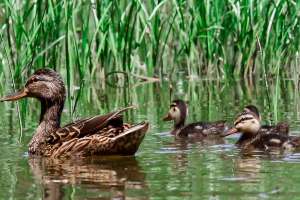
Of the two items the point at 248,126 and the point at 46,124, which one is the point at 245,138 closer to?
the point at 248,126

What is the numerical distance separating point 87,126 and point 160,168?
3.82 feet

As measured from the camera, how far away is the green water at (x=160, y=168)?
6.49m

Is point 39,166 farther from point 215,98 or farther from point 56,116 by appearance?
point 215,98

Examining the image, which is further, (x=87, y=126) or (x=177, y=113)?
(x=177, y=113)

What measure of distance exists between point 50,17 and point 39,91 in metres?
2.65

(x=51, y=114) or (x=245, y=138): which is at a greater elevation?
(x=51, y=114)

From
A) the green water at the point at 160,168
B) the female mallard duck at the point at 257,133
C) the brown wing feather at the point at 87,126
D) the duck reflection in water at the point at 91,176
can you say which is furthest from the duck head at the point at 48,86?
the female mallard duck at the point at 257,133

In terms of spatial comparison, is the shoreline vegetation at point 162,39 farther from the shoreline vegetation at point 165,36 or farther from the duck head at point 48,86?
the duck head at point 48,86

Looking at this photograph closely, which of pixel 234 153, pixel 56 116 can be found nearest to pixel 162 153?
pixel 234 153

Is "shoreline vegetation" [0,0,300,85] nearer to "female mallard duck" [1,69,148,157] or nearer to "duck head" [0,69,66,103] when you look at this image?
"duck head" [0,69,66,103]

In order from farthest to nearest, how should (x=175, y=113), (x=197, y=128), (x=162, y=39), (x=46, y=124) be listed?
(x=162, y=39), (x=175, y=113), (x=197, y=128), (x=46, y=124)

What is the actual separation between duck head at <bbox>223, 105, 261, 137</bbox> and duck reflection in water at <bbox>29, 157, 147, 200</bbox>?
4.79 feet

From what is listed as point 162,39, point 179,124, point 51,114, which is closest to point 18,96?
point 51,114

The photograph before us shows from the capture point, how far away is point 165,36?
1437 centimetres
